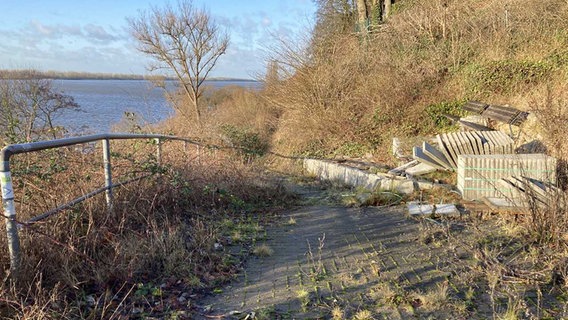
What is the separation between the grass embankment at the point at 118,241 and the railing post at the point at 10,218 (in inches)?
3.4

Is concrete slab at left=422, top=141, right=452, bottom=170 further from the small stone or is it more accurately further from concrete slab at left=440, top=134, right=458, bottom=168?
the small stone

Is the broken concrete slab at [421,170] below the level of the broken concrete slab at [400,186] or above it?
above

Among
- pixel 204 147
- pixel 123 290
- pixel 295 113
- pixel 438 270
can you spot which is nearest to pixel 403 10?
pixel 295 113

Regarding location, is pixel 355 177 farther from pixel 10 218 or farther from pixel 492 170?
pixel 10 218

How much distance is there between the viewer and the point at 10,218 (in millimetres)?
3092

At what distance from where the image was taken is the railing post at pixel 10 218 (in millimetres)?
3070

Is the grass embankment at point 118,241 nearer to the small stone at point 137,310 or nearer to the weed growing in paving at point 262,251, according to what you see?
the small stone at point 137,310

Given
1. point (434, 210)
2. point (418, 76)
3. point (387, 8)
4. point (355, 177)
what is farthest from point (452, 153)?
point (387, 8)

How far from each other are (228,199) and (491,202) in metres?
Result: 4.05

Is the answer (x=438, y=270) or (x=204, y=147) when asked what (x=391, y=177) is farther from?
(x=438, y=270)

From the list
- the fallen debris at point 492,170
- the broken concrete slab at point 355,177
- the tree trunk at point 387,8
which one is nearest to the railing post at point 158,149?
the broken concrete slab at point 355,177

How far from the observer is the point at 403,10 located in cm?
1873

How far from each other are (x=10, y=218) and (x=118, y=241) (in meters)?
1.06

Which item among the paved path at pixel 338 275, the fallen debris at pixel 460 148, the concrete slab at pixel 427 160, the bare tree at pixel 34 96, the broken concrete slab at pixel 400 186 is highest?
the bare tree at pixel 34 96
